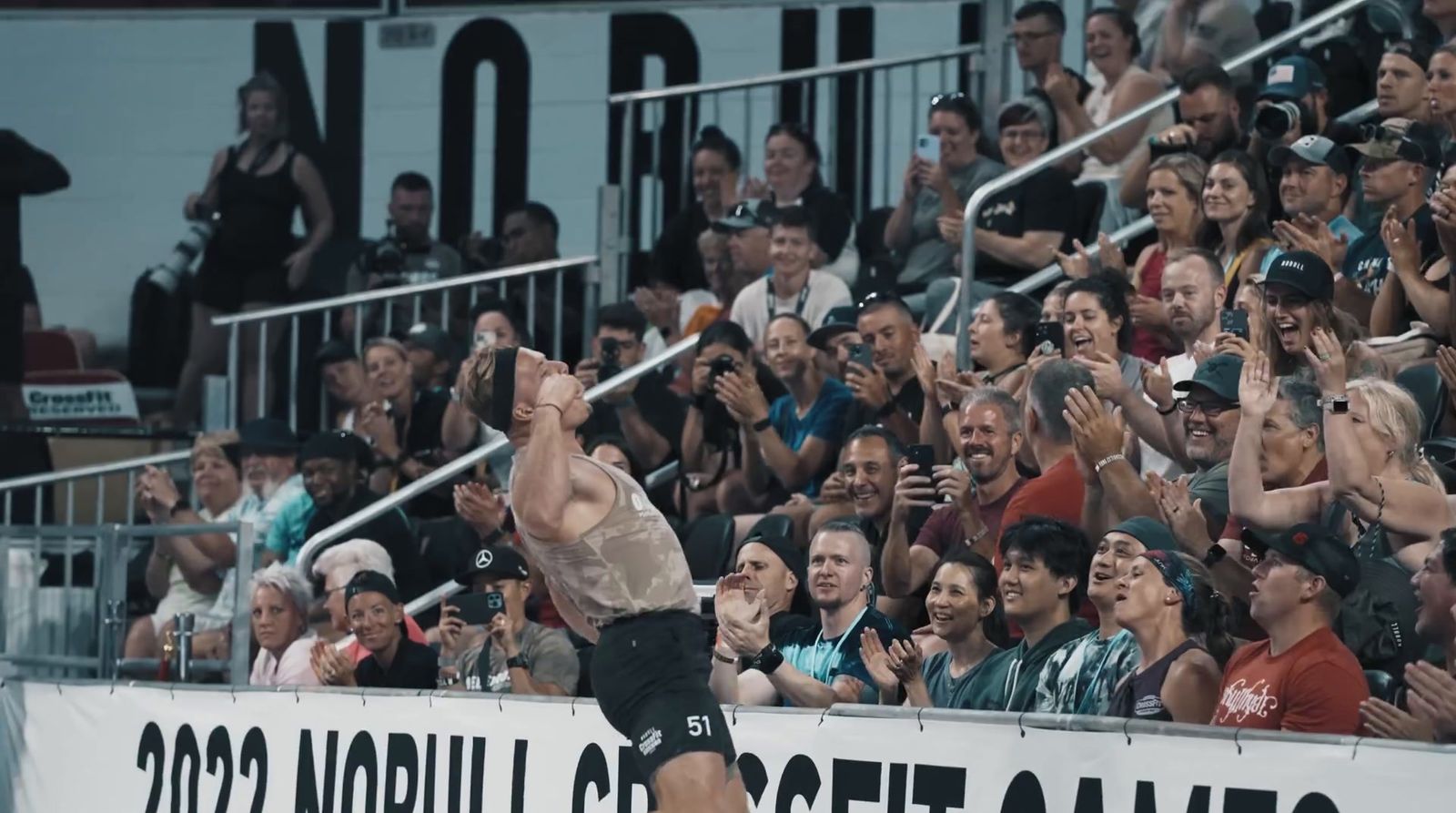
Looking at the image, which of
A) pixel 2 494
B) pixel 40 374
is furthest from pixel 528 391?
pixel 40 374

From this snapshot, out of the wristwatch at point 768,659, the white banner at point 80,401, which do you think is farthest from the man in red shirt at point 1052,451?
the white banner at point 80,401

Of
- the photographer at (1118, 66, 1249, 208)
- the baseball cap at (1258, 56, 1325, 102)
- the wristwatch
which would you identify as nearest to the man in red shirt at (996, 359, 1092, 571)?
the wristwatch

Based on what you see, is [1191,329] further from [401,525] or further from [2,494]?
[2,494]

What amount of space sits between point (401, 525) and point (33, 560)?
67.9 inches

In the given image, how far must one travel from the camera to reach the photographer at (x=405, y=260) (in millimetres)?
13766

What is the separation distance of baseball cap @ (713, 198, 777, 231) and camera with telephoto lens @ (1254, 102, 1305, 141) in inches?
113

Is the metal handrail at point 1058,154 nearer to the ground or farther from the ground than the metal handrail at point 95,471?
farther from the ground

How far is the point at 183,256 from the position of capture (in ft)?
49.6

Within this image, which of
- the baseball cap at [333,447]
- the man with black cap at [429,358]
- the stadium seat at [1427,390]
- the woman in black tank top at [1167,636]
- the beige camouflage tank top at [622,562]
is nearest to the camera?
the beige camouflage tank top at [622,562]

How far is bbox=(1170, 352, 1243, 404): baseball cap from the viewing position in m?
7.23

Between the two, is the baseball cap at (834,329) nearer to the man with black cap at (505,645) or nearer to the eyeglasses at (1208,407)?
the man with black cap at (505,645)

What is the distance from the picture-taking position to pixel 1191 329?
8172mm

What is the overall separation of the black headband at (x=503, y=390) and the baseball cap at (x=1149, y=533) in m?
1.73

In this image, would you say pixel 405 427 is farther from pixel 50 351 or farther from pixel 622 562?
pixel 622 562
